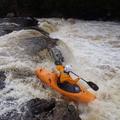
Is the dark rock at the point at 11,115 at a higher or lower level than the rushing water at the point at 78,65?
higher

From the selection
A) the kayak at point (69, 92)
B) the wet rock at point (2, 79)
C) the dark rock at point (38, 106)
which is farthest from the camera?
the wet rock at point (2, 79)

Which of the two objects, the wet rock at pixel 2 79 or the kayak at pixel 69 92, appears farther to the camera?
the wet rock at pixel 2 79

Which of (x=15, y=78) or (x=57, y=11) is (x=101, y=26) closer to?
(x=57, y=11)

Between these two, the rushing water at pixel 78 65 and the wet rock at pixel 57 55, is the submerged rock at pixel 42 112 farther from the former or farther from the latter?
the wet rock at pixel 57 55

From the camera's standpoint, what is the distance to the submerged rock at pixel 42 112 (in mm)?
5422

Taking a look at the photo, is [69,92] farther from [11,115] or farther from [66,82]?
[11,115]

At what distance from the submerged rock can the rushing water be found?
0.22 meters

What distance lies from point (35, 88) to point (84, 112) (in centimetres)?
120

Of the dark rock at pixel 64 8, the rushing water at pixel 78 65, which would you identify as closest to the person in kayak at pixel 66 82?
the rushing water at pixel 78 65

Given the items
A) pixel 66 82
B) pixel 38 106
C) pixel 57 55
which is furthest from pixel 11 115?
pixel 57 55

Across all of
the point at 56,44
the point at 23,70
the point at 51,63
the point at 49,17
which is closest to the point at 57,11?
the point at 49,17

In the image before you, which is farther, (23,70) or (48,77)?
(23,70)

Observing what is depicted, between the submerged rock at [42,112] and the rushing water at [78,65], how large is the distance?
0.22 meters

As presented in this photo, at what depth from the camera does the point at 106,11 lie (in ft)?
55.1
